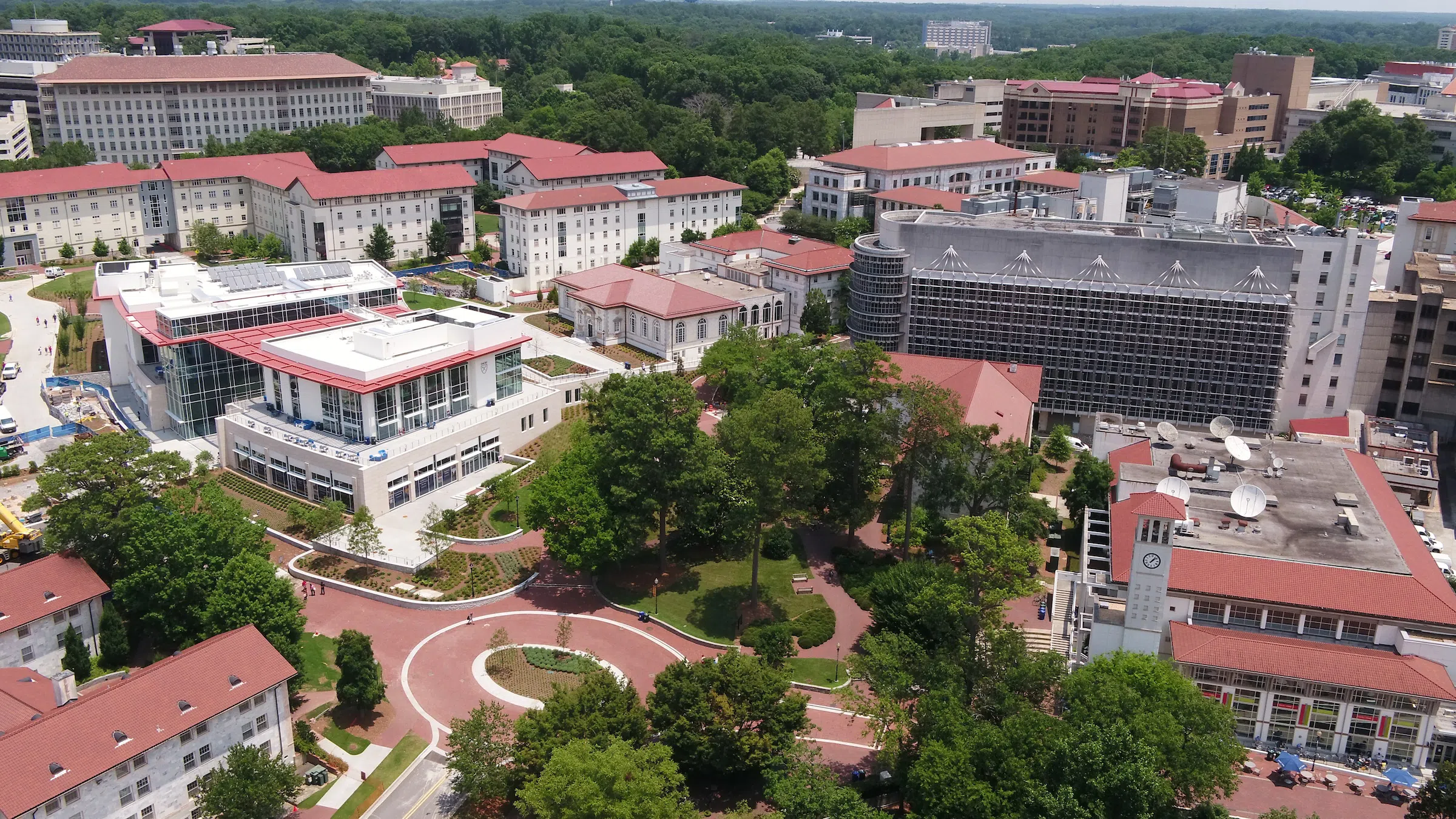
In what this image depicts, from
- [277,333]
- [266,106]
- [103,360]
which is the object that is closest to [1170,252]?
[277,333]

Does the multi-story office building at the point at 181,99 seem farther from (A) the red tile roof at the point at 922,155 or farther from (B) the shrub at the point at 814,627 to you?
(B) the shrub at the point at 814,627

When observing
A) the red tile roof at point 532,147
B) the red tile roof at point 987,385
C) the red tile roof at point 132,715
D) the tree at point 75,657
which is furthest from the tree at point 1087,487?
the red tile roof at point 532,147

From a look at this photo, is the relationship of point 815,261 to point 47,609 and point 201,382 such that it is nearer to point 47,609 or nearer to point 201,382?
point 201,382

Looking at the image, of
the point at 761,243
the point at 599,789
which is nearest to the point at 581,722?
the point at 599,789

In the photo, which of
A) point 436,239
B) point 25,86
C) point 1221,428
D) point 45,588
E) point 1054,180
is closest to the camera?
point 45,588

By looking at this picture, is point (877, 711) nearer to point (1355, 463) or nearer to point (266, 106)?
point (1355, 463)

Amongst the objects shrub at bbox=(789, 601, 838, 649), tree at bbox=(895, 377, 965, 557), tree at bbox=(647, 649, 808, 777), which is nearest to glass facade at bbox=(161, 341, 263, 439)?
shrub at bbox=(789, 601, 838, 649)
